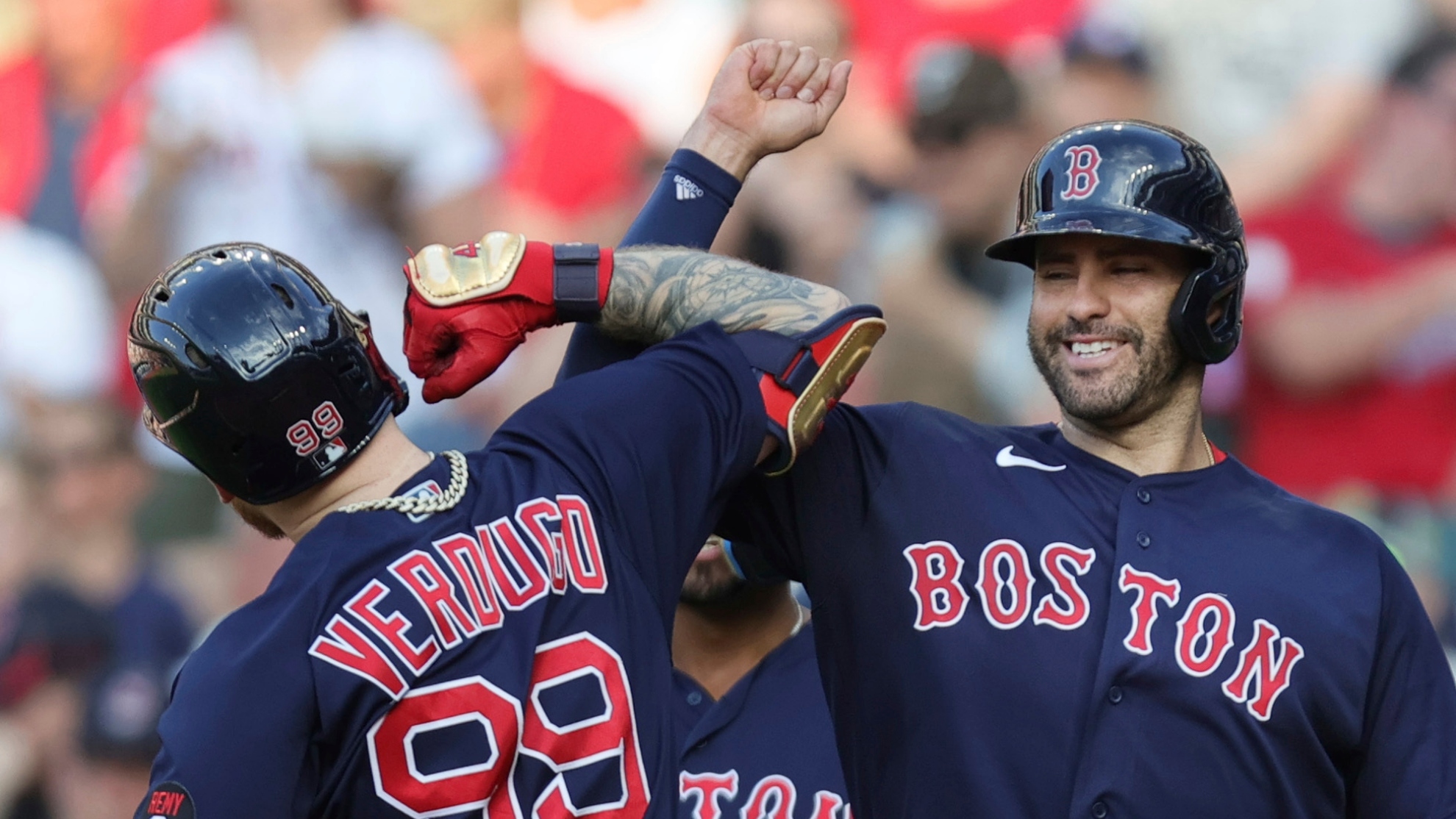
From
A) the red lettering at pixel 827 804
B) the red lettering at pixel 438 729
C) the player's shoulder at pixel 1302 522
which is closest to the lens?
the red lettering at pixel 438 729

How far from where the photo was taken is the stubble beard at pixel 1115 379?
3.16m

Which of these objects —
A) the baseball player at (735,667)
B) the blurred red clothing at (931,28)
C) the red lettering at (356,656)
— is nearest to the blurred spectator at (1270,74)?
the blurred red clothing at (931,28)

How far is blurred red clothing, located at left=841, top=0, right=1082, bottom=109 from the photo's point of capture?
703 cm

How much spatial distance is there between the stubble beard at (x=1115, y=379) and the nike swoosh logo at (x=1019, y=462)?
0.11 meters

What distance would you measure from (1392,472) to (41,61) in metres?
7.35

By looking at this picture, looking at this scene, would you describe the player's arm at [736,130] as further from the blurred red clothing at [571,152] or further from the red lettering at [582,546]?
the blurred red clothing at [571,152]

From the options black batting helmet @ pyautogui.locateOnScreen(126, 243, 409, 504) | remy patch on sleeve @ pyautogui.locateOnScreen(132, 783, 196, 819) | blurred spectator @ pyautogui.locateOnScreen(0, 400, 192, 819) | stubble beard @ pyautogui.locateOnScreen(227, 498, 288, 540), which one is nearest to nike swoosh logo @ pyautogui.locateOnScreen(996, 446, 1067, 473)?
black batting helmet @ pyautogui.locateOnScreen(126, 243, 409, 504)

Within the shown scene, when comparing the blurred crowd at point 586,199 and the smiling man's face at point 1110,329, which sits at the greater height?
the smiling man's face at point 1110,329

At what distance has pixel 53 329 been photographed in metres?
8.53

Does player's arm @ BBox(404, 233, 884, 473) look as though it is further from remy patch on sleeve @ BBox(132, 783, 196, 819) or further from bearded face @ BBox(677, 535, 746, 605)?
bearded face @ BBox(677, 535, 746, 605)

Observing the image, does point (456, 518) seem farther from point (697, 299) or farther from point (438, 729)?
point (697, 299)

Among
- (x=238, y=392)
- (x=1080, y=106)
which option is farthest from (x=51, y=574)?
(x=238, y=392)

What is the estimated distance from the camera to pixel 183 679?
2.35 m

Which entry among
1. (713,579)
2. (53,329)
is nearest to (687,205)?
(713,579)
